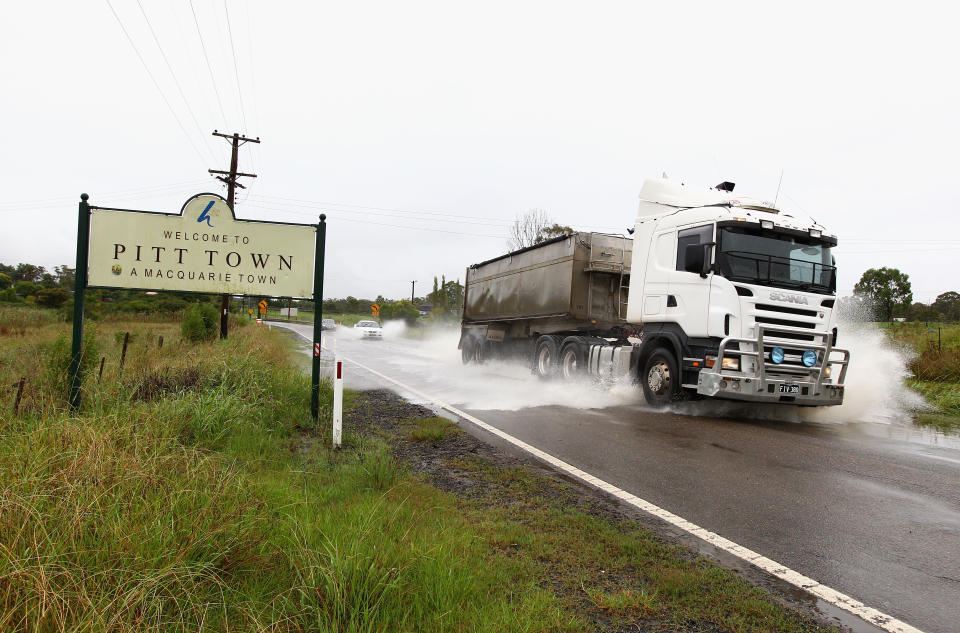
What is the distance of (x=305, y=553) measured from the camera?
288cm

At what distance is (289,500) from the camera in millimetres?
3871

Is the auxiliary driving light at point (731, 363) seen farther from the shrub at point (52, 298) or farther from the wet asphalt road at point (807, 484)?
the shrub at point (52, 298)

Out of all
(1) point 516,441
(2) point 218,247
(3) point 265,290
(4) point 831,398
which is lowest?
(1) point 516,441

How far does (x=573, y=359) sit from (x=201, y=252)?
331 inches

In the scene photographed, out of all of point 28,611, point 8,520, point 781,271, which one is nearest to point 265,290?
point 8,520

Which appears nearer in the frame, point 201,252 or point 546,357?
point 201,252

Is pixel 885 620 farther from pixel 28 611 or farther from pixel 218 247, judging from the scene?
pixel 218 247

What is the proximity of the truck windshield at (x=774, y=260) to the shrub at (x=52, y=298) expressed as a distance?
46.5 meters

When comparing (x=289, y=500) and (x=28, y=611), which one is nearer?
(x=28, y=611)

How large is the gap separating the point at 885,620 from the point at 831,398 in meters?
7.00

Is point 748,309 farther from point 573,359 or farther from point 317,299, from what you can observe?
point 317,299

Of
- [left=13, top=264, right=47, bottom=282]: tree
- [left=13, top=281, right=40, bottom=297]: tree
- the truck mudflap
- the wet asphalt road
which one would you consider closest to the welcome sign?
the wet asphalt road

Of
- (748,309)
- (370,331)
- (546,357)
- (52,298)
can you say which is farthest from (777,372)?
(52,298)

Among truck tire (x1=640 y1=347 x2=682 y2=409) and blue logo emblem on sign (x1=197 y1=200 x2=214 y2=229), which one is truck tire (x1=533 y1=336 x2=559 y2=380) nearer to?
truck tire (x1=640 y1=347 x2=682 y2=409)
